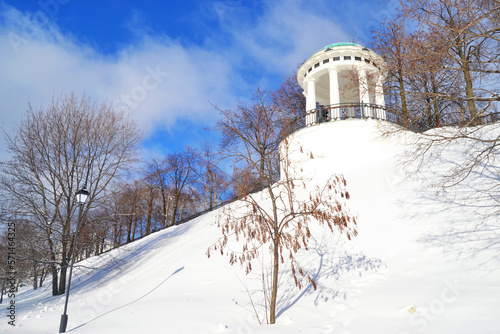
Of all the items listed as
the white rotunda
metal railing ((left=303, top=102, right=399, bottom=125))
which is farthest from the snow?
the white rotunda

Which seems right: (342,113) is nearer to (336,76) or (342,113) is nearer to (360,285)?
(336,76)

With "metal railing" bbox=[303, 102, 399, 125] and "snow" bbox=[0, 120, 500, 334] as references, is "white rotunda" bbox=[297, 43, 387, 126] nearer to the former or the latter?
"metal railing" bbox=[303, 102, 399, 125]

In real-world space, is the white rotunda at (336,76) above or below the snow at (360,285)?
above

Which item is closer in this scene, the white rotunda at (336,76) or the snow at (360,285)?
the snow at (360,285)

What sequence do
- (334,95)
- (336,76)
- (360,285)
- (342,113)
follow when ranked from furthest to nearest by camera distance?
(336,76) → (334,95) → (342,113) → (360,285)

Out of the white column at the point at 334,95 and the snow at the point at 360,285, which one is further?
the white column at the point at 334,95

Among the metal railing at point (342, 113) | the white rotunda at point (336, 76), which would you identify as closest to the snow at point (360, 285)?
the metal railing at point (342, 113)

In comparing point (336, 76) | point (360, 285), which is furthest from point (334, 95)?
point (360, 285)

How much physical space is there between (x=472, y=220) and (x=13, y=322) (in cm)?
1241

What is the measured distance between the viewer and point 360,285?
6.30m

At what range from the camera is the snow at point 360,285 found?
4.87 metres

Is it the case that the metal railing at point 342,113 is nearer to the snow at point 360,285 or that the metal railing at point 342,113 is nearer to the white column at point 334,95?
the white column at point 334,95

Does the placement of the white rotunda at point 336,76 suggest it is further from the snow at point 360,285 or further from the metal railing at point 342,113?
the snow at point 360,285

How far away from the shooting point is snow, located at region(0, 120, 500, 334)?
4871 millimetres
